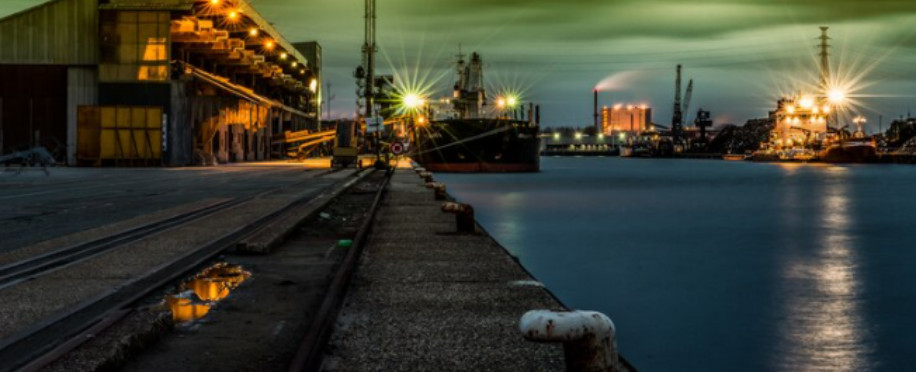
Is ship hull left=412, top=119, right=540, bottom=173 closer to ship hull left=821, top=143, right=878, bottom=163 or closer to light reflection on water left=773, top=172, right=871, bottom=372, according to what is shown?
light reflection on water left=773, top=172, right=871, bottom=372

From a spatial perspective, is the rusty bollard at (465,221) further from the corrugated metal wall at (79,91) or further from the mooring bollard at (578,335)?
the corrugated metal wall at (79,91)

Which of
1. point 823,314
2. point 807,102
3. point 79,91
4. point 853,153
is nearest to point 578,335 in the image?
point 823,314

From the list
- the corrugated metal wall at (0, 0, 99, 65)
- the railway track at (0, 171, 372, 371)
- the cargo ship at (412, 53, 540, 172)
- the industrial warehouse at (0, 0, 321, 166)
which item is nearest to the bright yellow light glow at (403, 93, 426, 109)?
the cargo ship at (412, 53, 540, 172)

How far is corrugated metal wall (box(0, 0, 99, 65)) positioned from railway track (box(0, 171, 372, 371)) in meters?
42.3

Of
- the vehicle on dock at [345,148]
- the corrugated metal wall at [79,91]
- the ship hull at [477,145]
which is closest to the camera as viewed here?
the corrugated metal wall at [79,91]

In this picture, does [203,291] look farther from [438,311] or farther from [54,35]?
[54,35]

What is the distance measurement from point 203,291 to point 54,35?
171 ft

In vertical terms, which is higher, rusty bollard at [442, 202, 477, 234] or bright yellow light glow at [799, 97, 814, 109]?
bright yellow light glow at [799, 97, 814, 109]

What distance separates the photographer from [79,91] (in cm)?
5619

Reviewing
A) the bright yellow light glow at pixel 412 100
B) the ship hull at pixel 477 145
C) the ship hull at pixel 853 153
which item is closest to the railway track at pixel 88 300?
the ship hull at pixel 477 145

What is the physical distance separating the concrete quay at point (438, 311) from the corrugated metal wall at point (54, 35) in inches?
1838

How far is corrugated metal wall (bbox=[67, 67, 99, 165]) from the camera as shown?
184 ft

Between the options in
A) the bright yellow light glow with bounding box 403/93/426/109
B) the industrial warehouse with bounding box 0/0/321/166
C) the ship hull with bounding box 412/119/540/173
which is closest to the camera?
the industrial warehouse with bounding box 0/0/321/166

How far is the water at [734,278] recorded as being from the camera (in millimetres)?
11000
